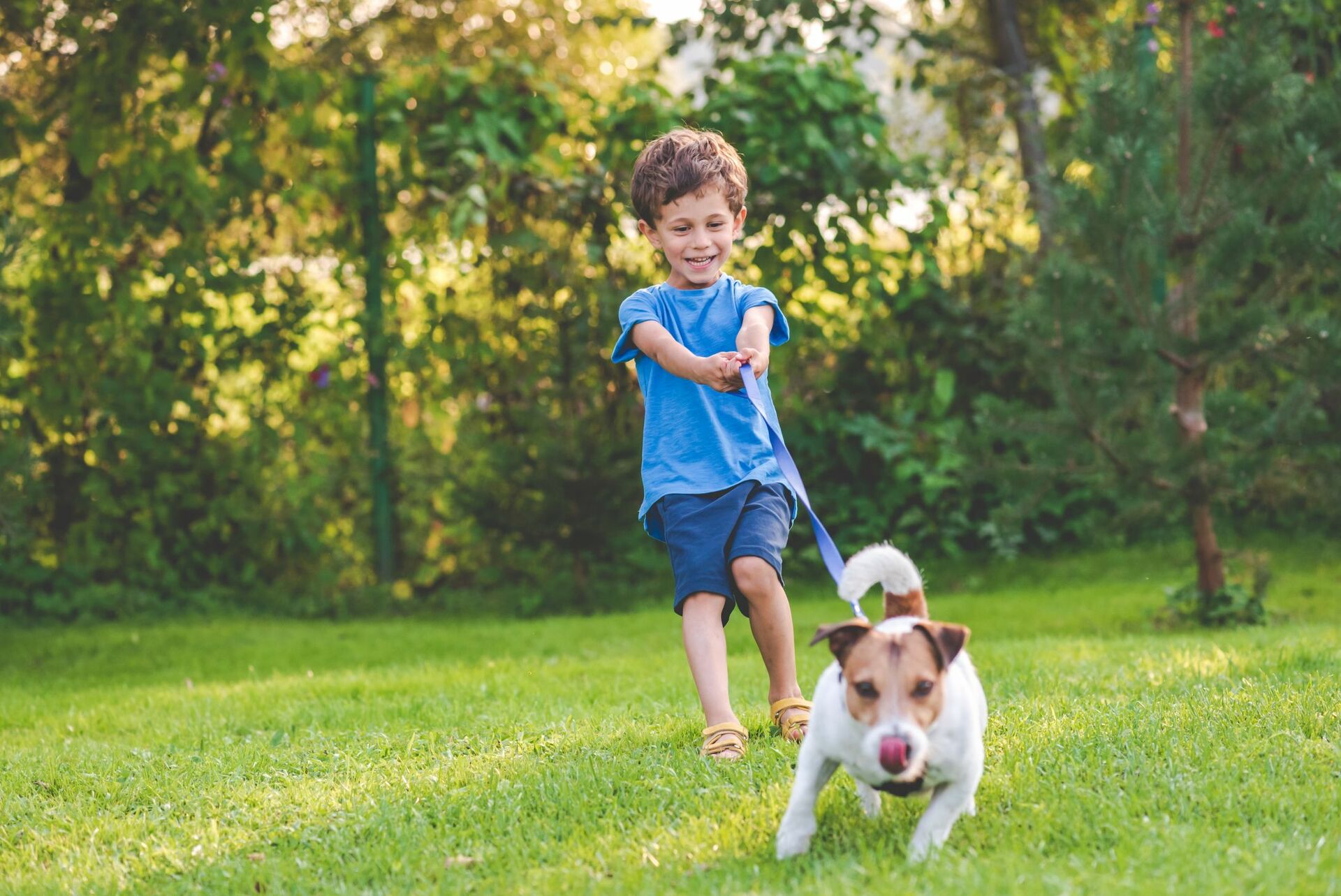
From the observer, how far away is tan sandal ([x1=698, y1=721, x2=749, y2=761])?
3.33 m

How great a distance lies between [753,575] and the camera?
3.54 m

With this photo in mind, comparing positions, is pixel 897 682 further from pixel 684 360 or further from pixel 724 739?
pixel 684 360

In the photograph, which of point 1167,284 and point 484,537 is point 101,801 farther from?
point 1167,284

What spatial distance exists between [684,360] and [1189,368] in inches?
142

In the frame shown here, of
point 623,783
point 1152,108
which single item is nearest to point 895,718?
point 623,783

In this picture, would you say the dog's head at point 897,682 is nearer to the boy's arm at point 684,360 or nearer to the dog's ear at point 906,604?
the dog's ear at point 906,604

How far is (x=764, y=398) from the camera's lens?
11.9 feet

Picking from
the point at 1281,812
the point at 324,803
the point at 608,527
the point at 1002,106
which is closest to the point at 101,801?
the point at 324,803

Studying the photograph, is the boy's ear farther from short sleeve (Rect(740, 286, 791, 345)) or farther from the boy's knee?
the boy's knee

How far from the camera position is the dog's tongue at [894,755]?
85.8 inches

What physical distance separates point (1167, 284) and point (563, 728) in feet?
14.3

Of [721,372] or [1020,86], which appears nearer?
[721,372]

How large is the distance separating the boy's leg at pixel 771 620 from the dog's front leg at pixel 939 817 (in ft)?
3.41

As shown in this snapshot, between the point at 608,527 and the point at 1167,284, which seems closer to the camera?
the point at 1167,284
